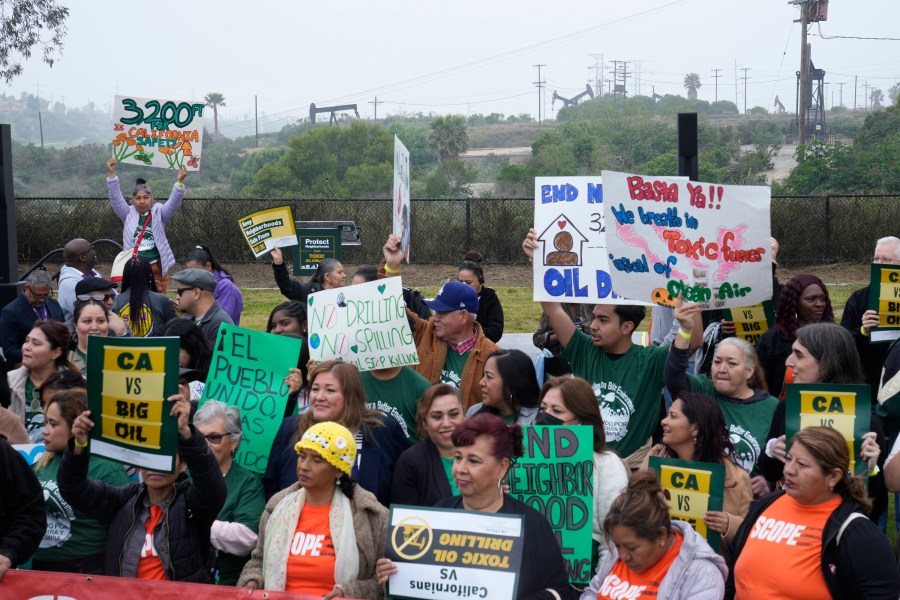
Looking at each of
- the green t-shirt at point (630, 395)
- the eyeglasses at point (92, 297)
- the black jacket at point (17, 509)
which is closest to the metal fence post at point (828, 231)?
the green t-shirt at point (630, 395)

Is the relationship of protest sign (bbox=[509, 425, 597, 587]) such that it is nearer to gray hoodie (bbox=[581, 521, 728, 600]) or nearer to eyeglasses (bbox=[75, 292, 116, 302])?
gray hoodie (bbox=[581, 521, 728, 600])

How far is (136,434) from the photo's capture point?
468 centimetres

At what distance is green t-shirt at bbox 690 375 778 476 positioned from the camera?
5.81 metres

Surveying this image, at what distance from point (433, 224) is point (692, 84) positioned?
418ft

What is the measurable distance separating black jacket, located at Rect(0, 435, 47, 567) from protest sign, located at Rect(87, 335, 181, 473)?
326 millimetres

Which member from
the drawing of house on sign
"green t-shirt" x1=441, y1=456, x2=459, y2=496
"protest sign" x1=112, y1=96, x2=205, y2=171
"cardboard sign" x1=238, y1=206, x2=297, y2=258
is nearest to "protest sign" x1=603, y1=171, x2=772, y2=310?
the drawing of house on sign

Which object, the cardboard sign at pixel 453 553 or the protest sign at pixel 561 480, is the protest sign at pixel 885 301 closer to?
the protest sign at pixel 561 480

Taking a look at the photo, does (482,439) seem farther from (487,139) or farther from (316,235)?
(487,139)

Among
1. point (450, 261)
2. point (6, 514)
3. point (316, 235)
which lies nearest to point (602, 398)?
point (6, 514)

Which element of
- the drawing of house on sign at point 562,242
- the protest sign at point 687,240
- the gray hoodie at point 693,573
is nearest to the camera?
the gray hoodie at point 693,573

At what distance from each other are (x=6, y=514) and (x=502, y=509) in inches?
87.2

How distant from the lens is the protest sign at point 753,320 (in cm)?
762

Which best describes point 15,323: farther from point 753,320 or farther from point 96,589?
point 753,320

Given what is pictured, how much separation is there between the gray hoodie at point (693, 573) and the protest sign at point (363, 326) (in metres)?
2.48
